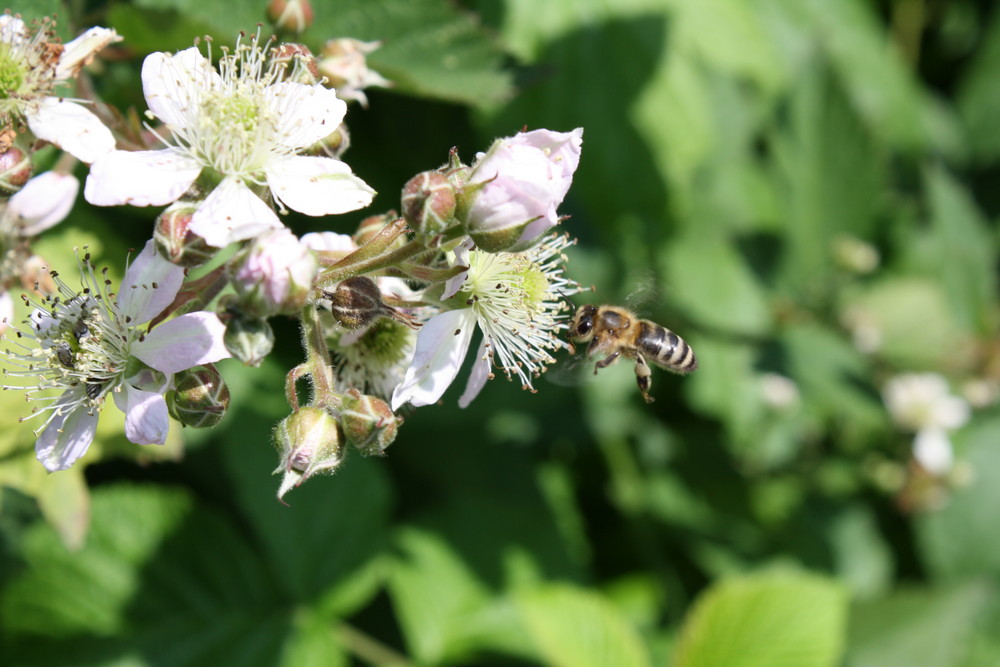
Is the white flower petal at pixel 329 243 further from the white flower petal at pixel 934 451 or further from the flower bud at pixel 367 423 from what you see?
the white flower petal at pixel 934 451

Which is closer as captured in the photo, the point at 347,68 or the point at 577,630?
the point at 347,68

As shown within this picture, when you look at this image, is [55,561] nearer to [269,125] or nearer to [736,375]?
[269,125]

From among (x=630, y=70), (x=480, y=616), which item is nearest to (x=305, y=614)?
(x=480, y=616)

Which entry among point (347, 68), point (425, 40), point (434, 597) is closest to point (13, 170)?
point (347, 68)

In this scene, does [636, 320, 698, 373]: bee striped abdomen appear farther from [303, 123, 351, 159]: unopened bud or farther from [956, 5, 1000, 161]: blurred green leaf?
[956, 5, 1000, 161]: blurred green leaf

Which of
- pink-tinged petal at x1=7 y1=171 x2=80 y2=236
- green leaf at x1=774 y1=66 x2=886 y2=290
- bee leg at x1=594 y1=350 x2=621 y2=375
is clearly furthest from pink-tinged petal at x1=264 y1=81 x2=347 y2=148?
green leaf at x1=774 y1=66 x2=886 y2=290

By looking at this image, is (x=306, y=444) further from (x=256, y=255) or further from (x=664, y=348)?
(x=664, y=348)
